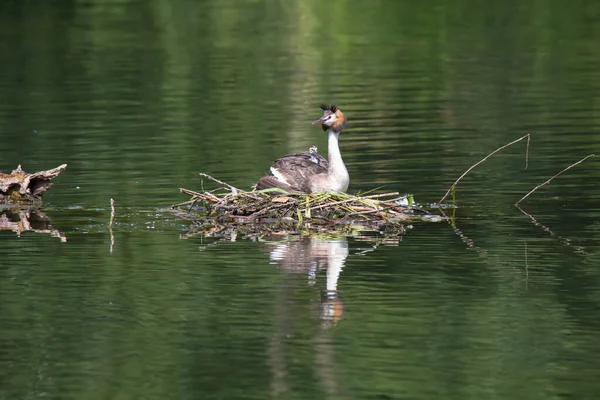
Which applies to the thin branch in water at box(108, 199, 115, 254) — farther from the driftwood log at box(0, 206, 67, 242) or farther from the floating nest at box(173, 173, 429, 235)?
the floating nest at box(173, 173, 429, 235)

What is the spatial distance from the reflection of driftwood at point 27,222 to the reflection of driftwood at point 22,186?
41 cm

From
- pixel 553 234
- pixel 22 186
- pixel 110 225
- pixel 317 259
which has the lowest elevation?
pixel 317 259

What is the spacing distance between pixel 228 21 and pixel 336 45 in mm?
9741

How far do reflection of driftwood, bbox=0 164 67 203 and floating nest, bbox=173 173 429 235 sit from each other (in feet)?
8.14

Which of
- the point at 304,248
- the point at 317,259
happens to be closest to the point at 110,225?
the point at 304,248

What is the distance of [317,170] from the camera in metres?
16.3

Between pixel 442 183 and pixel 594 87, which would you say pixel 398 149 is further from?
pixel 594 87

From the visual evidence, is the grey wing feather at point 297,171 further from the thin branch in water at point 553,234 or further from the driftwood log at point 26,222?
the driftwood log at point 26,222

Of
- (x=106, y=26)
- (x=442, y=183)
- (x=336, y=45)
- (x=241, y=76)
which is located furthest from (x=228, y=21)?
(x=442, y=183)

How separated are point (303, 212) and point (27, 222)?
304cm

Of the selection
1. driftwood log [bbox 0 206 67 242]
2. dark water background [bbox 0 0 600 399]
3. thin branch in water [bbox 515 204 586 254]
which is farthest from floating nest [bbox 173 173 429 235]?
driftwood log [bbox 0 206 67 242]

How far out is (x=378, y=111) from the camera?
27.1 metres

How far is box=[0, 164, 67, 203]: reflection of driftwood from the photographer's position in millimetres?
17516

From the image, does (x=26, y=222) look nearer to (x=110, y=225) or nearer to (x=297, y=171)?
(x=110, y=225)
